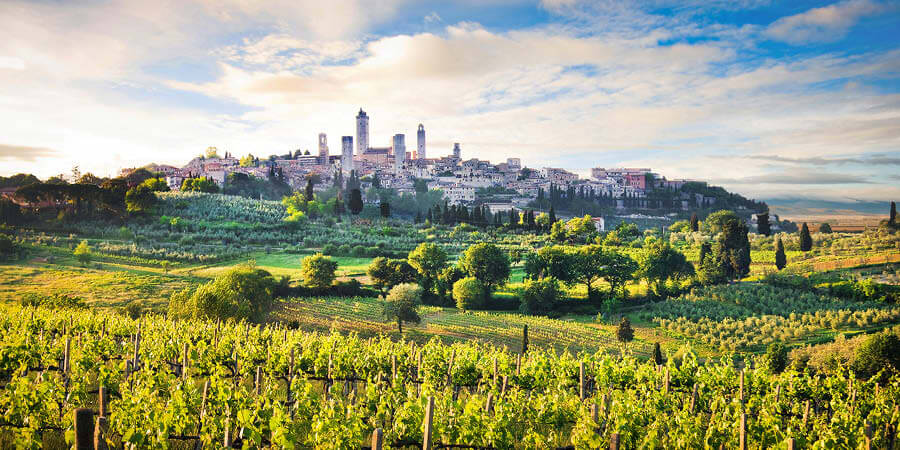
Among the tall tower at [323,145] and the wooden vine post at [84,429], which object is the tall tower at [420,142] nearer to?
the tall tower at [323,145]

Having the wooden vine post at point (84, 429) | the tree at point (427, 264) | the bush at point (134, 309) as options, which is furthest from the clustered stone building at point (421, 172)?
the wooden vine post at point (84, 429)

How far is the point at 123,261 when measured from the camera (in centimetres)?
2547

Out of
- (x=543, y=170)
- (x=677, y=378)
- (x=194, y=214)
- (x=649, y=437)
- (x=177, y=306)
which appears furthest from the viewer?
(x=543, y=170)

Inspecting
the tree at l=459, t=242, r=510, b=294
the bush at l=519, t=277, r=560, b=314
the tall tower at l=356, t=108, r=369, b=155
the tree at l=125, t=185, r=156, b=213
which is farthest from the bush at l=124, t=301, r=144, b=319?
the tall tower at l=356, t=108, r=369, b=155

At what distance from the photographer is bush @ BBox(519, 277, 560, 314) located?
75.3 ft

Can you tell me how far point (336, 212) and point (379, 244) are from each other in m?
14.7

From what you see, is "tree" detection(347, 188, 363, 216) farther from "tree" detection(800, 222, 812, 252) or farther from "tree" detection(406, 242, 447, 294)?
"tree" detection(800, 222, 812, 252)

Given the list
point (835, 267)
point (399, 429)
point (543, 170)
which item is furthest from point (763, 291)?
point (543, 170)

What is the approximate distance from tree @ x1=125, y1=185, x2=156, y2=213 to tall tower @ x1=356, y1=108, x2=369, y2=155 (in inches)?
2845

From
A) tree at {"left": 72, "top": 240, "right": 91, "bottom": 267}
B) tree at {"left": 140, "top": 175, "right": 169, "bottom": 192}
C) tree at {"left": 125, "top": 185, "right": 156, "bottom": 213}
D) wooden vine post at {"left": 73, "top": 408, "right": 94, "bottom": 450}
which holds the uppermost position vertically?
tree at {"left": 140, "top": 175, "right": 169, "bottom": 192}

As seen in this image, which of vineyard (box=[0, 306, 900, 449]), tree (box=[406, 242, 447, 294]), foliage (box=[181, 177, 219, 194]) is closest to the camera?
vineyard (box=[0, 306, 900, 449])

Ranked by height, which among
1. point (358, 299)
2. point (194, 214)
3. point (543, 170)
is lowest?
point (358, 299)

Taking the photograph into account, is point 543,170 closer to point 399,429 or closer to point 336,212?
point 336,212

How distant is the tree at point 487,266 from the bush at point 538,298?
281 centimetres
